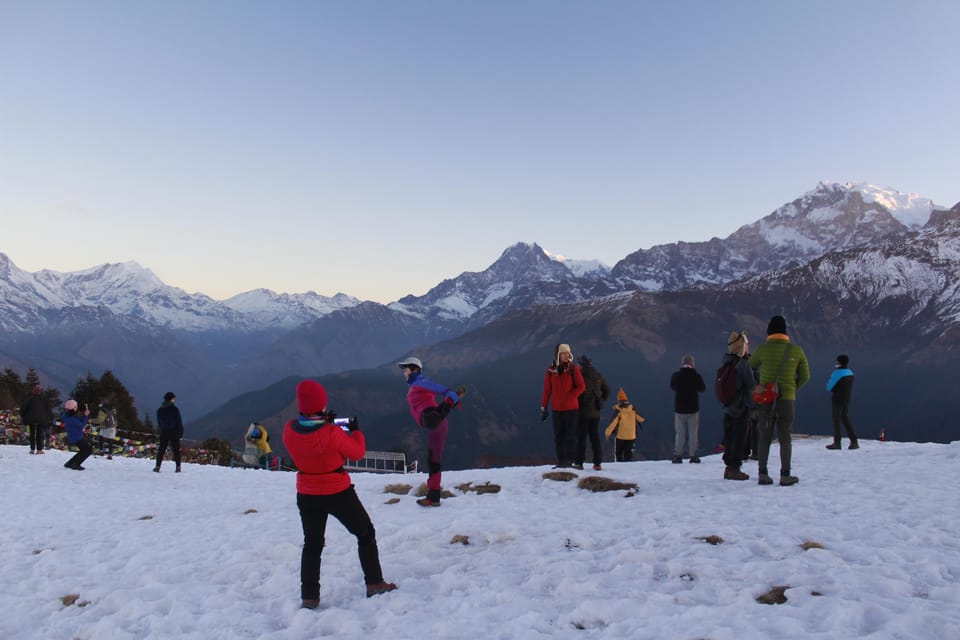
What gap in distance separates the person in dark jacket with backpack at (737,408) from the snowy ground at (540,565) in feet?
1.75

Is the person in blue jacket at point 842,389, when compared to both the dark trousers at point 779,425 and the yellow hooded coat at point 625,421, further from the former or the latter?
the dark trousers at point 779,425

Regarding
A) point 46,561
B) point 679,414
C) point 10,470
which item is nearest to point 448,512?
point 46,561

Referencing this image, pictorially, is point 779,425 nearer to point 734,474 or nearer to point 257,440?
point 734,474

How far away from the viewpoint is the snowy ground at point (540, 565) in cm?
635

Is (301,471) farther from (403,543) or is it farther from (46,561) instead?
(46,561)

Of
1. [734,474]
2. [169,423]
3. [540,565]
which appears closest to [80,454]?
[169,423]

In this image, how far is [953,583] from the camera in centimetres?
654

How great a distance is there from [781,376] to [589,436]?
5650mm

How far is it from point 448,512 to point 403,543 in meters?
2.06

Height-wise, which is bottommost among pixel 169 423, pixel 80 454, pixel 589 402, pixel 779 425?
pixel 80 454

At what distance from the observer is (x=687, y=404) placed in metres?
17.3

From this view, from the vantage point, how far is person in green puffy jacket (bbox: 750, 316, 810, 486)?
11703 millimetres

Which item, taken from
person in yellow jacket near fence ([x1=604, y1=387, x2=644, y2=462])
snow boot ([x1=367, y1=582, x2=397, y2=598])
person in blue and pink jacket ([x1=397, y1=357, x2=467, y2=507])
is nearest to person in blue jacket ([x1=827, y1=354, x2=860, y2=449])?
person in yellow jacket near fence ([x1=604, y1=387, x2=644, y2=462])

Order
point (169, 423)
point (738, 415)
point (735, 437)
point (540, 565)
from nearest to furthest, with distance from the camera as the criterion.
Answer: point (540, 565) < point (738, 415) < point (735, 437) < point (169, 423)
